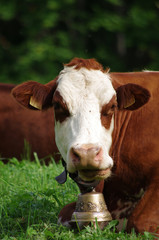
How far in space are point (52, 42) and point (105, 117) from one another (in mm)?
16593

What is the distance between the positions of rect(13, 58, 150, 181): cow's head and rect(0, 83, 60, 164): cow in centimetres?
333

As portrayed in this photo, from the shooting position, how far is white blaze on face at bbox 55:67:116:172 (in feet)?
13.2

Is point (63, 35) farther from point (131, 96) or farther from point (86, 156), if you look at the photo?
point (86, 156)

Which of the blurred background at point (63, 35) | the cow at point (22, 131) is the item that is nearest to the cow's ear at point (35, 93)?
the cow at point (22, 131)

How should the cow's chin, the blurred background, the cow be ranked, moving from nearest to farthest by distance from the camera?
the cow's chin, the cow, the blurred background

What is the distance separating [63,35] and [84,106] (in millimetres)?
17135

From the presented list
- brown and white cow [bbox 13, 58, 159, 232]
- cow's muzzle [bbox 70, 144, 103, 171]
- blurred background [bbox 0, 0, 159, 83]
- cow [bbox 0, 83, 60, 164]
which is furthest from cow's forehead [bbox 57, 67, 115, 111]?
blurred background [bbox 0, 0, 159, 83]

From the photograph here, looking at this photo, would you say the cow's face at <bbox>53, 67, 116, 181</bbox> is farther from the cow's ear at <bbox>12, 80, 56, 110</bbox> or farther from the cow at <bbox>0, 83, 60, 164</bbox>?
the cow at <bbox>0, 83, 60, 164</bbox>

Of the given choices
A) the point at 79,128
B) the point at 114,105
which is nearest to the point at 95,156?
the point at 79,128

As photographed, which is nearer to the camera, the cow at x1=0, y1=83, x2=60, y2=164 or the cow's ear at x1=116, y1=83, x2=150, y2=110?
the cow's ear at x1=116, y1=83, x2=150, y2=110

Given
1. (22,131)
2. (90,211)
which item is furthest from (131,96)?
(22,131)

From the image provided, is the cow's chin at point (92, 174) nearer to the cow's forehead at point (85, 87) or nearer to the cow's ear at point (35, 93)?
the cow's forehead at point (85, 87)

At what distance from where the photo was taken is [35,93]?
4621 mm

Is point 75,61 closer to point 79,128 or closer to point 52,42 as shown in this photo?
point 79,128
